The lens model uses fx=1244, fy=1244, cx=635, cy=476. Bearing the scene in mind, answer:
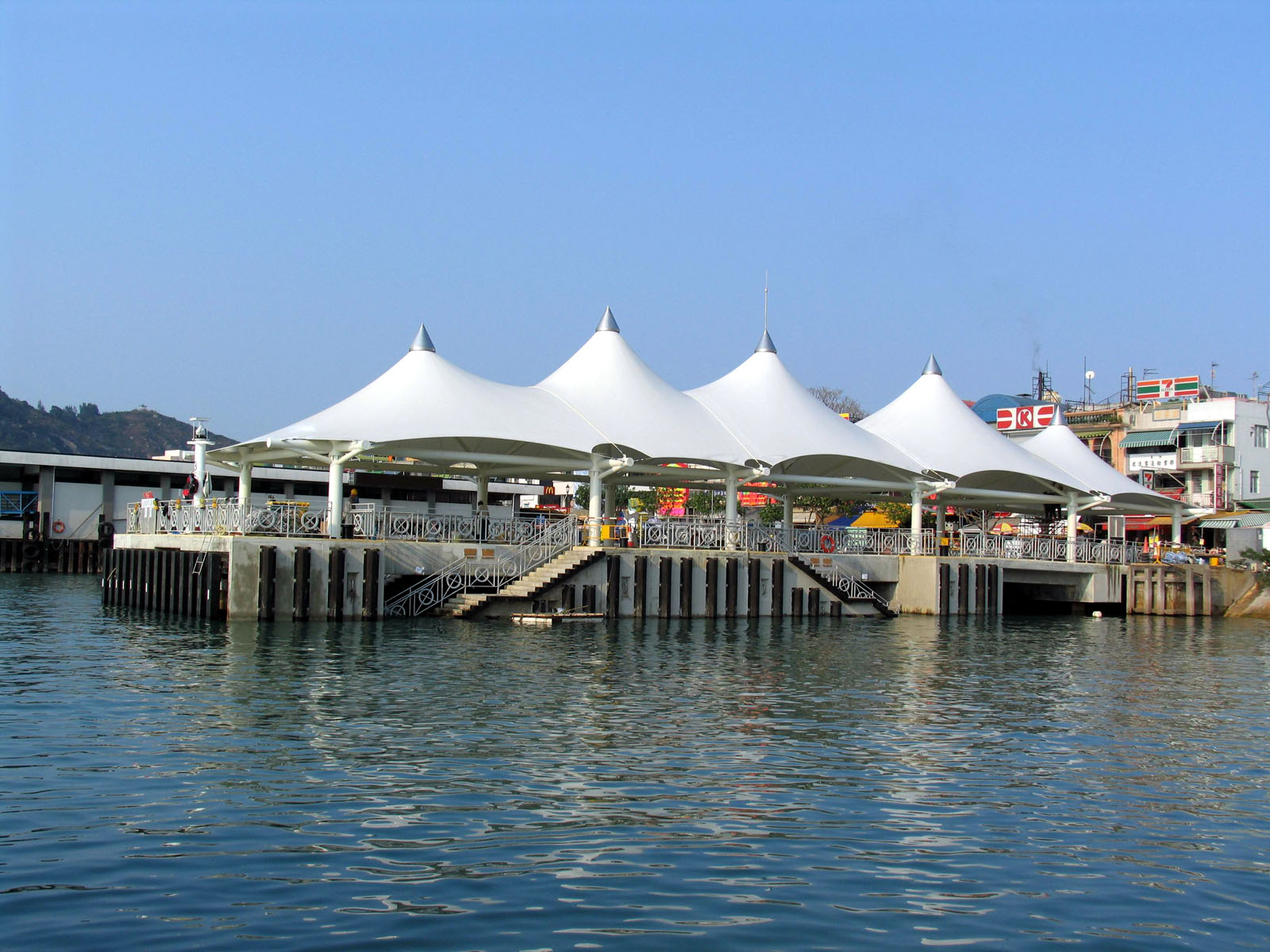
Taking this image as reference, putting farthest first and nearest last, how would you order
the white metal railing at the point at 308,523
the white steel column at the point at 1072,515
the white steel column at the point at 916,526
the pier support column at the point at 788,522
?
the white steel column at the point at 1072,515, the white steel column at the point at 916,526, the pier support column at the point at 788,522, the white metal railing at the point at 308,523

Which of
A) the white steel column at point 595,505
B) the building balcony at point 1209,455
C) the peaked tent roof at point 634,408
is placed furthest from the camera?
the building balcony at point 1209,455

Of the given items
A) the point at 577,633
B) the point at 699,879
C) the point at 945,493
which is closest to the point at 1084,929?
the point at 699,879

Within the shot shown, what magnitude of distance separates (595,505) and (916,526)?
14770 millimetres

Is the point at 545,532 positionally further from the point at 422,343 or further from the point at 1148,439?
the point at 1148,439

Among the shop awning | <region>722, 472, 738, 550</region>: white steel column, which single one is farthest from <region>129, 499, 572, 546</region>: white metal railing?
the shop awning

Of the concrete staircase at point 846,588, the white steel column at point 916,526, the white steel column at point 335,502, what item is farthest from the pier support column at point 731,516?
the white steel column at point 335,502

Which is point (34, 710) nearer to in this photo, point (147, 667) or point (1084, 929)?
point (147, 667)

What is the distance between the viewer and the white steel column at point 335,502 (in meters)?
34.9

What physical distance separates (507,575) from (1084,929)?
28.1 meters

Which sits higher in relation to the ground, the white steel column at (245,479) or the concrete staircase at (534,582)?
the white steel column at (245,479)

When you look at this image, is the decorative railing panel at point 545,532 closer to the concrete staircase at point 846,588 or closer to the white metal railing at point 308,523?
the white metal railing at point 308,523

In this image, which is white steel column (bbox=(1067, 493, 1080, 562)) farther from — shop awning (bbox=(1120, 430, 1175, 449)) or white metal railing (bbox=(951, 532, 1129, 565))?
shop awning (bbox=(1120, 430, 1175, 449))

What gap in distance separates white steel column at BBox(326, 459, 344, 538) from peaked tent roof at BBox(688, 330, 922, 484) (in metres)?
14.0

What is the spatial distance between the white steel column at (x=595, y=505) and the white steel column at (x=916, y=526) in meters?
13.6
